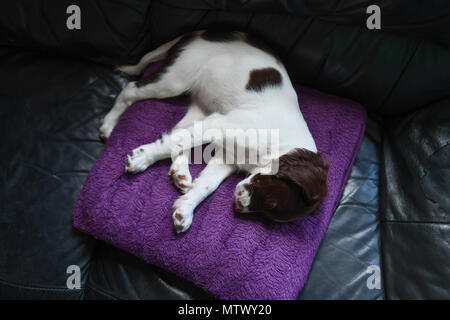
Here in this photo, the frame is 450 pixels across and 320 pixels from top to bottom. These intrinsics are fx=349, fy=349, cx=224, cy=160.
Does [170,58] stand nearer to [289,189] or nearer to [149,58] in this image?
[149,58]

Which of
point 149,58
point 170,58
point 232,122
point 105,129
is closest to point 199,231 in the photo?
point 232,122

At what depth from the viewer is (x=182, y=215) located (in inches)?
59.0

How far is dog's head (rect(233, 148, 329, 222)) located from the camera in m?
1.43

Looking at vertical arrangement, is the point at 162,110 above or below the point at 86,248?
above

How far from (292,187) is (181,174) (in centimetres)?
52

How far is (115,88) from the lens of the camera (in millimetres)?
Answer: 2010

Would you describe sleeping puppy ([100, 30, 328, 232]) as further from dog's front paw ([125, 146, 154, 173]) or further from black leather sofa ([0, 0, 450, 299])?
black leather sofa ([0, 0, 450, 299])

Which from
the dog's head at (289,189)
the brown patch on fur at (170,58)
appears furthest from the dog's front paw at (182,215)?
the brown patch on fur at (170,58)

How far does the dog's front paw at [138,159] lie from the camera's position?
64.0 inches

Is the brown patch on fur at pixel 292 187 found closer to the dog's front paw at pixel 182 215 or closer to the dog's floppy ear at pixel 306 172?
the dog's floppy ear at pixel 306 172

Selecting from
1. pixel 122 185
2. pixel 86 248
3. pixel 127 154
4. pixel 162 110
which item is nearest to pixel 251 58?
pixel 162 110
